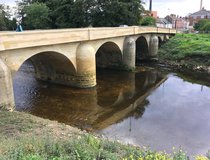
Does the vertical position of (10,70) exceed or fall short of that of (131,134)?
it exceeds it

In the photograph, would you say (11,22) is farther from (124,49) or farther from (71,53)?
(71,53)

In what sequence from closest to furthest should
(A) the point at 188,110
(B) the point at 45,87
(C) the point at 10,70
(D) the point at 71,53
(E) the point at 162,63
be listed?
(C) the point at 10,70, (A) the point at 188,110, (D) the point at 71,53, (B) the point at 45,87, (E) the point at 162,63

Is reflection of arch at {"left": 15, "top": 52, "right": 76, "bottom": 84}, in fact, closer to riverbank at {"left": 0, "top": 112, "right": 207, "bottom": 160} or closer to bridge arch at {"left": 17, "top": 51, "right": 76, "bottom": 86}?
bridge arch at {"left": 17, "top": 51, "right": 76, "bottom": 86}

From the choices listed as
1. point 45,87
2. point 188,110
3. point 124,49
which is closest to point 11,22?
point 124,49

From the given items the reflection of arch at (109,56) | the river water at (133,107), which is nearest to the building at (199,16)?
the reflection of arch at (109,56)

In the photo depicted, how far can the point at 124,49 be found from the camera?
89.9 ft

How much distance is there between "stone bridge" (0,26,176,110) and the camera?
1345cm

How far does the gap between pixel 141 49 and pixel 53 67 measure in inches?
706

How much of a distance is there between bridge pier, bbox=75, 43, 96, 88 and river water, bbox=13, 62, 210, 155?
725 millimetres

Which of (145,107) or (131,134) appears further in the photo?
(145,107)

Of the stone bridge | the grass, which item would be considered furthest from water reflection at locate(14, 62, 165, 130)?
the grass

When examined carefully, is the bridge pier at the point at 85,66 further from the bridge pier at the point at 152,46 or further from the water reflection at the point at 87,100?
the bridge pier at the point at 152,46

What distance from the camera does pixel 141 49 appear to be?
35.7 meters

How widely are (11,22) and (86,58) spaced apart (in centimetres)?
3835
